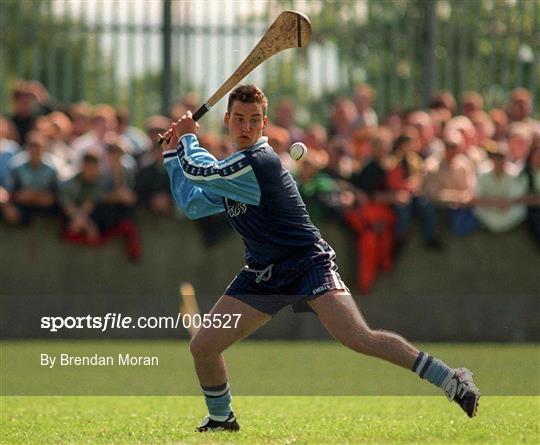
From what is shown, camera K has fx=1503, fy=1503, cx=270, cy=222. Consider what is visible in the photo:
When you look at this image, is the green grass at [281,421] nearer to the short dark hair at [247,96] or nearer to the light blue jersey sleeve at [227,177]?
the light blue jersey sleeve at [227,177]

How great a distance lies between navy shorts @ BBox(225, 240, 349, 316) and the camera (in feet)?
29.1

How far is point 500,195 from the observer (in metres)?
17.6

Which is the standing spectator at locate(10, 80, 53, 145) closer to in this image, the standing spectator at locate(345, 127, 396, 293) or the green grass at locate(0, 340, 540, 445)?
the green grass at locate(0, 340, 540, 445)

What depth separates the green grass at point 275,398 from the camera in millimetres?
8852

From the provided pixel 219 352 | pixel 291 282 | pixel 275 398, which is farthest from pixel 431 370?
pixel 275 398

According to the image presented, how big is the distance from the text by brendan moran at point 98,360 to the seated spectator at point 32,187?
252cm

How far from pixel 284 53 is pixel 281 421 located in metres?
9.34

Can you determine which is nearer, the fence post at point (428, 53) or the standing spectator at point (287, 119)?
the standing spectator at point (287, 119)

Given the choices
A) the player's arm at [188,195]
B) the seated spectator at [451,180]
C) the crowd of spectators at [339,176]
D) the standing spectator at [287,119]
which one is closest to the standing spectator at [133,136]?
the crowd of spectators at [339,176]

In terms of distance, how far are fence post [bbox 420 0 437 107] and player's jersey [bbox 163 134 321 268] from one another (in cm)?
983

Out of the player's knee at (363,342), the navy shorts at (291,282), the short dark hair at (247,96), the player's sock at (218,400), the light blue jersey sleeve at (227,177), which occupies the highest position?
the short dark hair at (247,96)

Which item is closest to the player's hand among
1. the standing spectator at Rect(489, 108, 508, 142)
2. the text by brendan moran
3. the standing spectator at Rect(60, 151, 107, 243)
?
the text by brendan moran

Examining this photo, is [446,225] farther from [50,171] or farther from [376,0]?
[50,171]

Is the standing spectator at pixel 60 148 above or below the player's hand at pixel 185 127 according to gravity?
below
